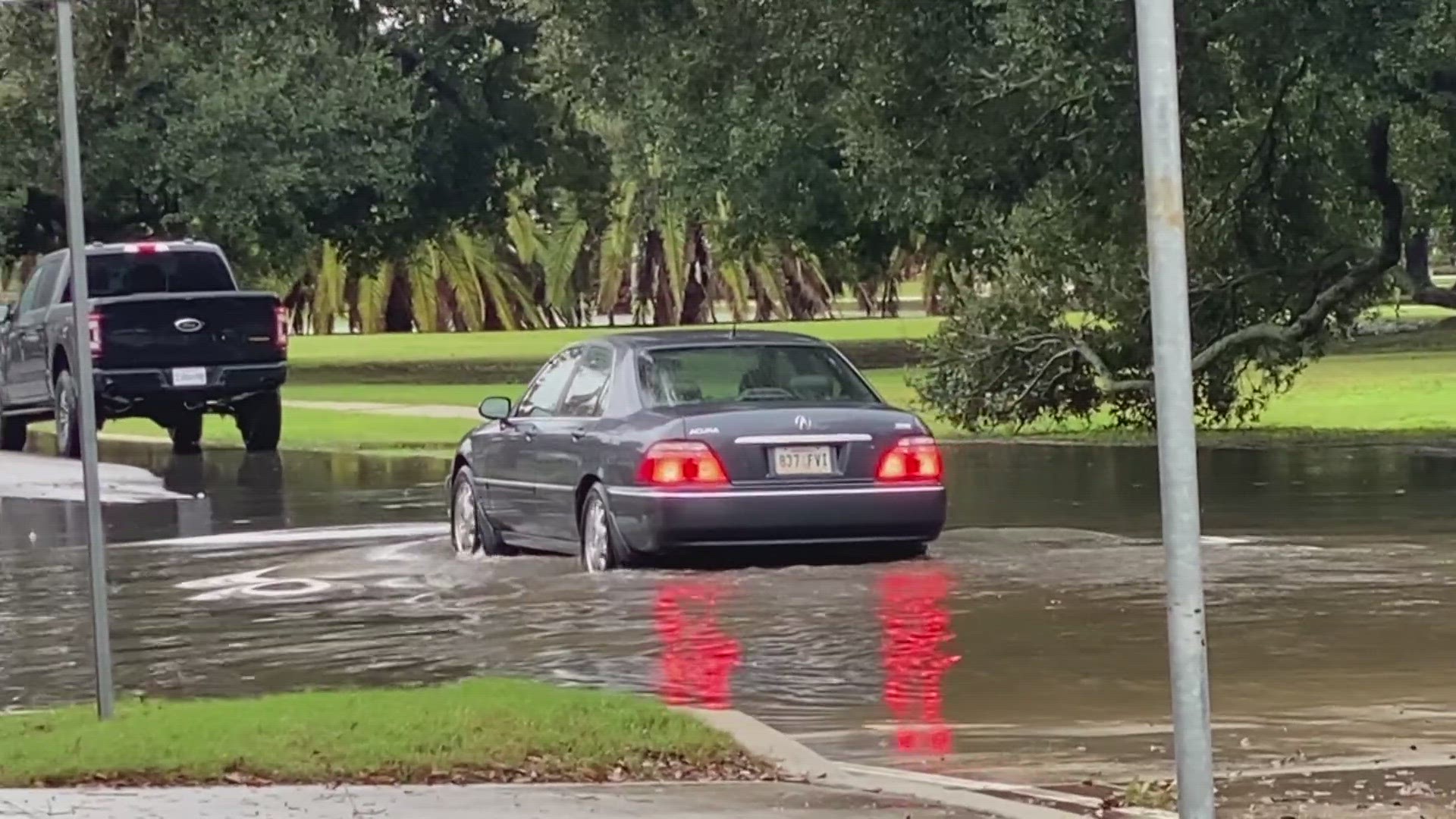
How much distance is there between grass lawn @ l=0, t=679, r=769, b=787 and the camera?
8.41 meters

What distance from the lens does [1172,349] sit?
6.10 m

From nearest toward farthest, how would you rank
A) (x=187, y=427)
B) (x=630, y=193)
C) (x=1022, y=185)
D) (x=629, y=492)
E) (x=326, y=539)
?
(x=629, y=492)
(x=326, y=539)
(x=1022, y=185)
(x=187, y=427)
(x=630, y=193)

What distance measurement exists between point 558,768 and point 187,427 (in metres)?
20.3

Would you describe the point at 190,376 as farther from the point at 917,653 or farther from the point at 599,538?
the point at 917,653

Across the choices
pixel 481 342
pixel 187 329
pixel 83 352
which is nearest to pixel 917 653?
pixel 83 352

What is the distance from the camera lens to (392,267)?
6981 centimetres

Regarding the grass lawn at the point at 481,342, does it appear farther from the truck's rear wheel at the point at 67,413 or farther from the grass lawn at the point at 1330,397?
the truck's rear wheel at the point at 67,413

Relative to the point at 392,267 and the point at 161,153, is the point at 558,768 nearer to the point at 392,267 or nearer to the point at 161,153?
the point at 161,153

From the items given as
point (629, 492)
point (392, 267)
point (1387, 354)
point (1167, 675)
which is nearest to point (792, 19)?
point (629, 492)

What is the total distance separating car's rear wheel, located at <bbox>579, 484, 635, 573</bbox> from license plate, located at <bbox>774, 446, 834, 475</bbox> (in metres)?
0.98

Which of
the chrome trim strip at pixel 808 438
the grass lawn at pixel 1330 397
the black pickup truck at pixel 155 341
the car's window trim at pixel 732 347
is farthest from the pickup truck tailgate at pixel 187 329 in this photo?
the chrome trim strip at pixel 808 438

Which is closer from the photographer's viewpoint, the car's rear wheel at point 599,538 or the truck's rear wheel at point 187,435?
the car's rear wheel at point 599,538

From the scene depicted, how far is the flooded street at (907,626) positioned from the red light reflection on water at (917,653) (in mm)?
25

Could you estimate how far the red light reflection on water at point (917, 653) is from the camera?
9.30 m
